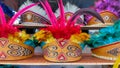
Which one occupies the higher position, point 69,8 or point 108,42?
point 69,8

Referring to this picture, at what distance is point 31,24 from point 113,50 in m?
0.29

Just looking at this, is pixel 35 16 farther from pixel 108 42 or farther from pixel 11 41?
pixel 108 42

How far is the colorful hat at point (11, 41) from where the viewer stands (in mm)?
586

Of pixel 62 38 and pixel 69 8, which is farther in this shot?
pixel 69 8

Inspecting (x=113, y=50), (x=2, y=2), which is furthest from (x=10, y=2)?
(x=113, y=50)

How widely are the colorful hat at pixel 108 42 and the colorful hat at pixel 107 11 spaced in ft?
0.21

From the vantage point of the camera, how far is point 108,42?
0.61m

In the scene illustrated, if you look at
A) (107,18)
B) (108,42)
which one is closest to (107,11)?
(107,18)

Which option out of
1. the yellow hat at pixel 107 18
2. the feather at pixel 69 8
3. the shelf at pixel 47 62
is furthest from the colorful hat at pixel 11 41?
the yellow hat at pixel 107 18

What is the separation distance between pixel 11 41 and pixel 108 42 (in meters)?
0.30

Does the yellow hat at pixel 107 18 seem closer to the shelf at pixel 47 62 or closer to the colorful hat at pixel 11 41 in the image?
the shelf at pixel 47 62

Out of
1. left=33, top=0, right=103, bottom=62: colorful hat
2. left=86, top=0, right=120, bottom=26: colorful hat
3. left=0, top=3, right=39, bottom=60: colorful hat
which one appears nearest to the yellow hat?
left=86, top=0, right=120, bottom=26: colorful hat

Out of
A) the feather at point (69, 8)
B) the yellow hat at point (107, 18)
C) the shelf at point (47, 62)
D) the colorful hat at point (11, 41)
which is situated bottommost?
the shelf at point (47, 62)

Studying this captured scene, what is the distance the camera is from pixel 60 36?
587mm
